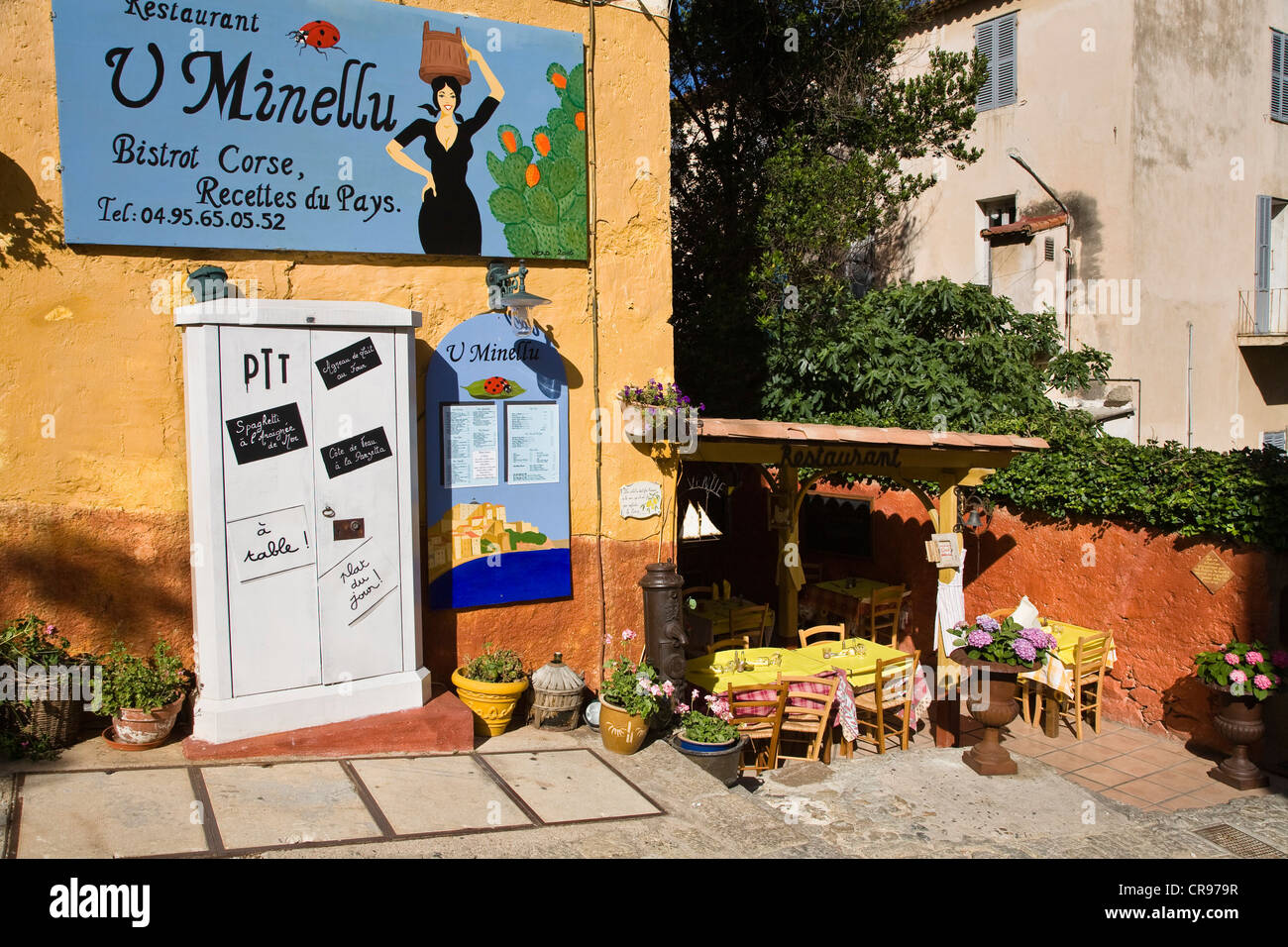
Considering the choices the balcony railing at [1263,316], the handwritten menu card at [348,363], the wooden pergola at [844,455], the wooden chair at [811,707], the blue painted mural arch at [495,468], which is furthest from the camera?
the balcony railing at [1263,316]

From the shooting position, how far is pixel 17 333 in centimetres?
566

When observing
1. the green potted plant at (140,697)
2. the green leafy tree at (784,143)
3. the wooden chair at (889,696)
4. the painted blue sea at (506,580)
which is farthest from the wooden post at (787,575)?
the green potted plant at (140,697)

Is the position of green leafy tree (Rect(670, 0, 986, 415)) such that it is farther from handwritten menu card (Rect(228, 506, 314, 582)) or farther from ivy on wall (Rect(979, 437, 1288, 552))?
handwritten menu card (Rect(228, 506, 314, 582))

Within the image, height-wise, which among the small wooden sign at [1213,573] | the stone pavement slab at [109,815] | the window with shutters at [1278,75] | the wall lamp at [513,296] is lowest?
the stone pavement slab at [109,815]

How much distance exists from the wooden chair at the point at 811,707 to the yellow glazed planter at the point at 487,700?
7.28ft

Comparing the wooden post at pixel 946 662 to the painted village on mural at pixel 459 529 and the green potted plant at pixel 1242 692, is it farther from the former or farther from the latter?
the green potted plant at pixel 1242 692

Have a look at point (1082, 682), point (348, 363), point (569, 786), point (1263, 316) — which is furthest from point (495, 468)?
point (1263, 316)

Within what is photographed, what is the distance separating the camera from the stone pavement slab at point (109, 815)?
14.4 ft

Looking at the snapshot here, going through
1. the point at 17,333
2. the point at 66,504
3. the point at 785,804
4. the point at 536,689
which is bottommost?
the point at 785,804

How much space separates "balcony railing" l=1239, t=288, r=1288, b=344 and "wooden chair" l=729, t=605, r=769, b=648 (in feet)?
Answer: 37.2

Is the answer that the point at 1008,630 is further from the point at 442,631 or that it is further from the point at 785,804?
the point at 442,631

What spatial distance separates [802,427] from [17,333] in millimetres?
5796

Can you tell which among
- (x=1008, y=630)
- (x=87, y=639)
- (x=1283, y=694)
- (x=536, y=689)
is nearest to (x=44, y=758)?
(x=87, y=639)

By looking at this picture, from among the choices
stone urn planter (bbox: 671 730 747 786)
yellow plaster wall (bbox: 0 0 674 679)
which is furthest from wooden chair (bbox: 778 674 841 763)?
yellow plaster wall (bbox: 0 0 674 679)
